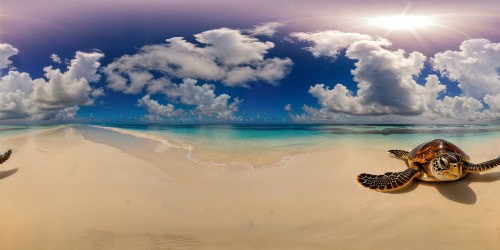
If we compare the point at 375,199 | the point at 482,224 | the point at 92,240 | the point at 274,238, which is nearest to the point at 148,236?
the point at 92,240

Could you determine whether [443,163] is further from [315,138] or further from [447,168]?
[315,138]

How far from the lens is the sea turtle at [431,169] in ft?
9.20

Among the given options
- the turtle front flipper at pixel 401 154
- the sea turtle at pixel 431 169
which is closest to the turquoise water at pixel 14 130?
the sea turtle at pixel 431 169

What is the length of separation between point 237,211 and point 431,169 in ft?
8.00

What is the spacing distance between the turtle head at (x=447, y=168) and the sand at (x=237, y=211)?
7.3 inches

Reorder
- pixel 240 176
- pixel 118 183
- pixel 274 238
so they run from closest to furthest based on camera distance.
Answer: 1. pixel 274 238
2. pixel 118 183
3. pixel 240 176

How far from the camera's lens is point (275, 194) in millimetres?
3043

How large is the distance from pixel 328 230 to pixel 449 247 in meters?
0.95

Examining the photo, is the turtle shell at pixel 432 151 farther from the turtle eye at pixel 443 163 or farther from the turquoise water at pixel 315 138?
the turquoise water at pixel 315 138

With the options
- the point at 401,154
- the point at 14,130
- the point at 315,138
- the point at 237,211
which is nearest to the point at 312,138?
the point at 315,138

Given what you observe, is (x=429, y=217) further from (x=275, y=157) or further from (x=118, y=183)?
(x=118, y=183)

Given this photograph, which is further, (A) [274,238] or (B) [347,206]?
(B) [347,206]

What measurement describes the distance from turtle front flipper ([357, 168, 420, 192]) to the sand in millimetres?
87

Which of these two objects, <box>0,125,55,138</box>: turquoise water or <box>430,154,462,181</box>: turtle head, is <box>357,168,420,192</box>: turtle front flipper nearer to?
<box>430,154,462,181</box>: turtle head
